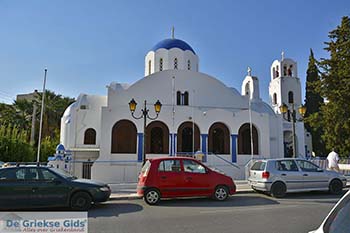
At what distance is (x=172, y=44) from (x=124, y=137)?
11789 millimetres

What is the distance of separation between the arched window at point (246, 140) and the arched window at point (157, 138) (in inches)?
236

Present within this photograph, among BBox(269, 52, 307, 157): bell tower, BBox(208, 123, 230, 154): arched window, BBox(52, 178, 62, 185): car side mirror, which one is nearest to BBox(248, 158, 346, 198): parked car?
BBox(52, 178, 62, 185): car side mirror

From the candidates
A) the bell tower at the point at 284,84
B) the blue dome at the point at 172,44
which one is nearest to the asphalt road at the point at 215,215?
the blue dome at the point at 172,44

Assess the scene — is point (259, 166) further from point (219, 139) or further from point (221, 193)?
point (219, 139)

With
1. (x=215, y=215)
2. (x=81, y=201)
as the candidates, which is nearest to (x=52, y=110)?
(x=81, y=201)

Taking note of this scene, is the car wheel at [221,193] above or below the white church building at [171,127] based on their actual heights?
below

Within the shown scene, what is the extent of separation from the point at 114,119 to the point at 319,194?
14411mm

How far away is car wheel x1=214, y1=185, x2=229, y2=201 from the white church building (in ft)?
31.9

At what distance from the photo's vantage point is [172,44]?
1151 inches

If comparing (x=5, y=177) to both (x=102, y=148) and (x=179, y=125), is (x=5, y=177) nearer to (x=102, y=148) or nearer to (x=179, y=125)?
(x=102, y=148)

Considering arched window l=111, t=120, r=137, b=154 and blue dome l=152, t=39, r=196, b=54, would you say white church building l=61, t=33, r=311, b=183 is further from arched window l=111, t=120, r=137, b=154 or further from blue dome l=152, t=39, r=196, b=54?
blue dome l=152, t=39, r=196, b=54

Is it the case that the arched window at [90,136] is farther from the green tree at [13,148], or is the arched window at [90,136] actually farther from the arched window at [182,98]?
the arched window at [182,98]

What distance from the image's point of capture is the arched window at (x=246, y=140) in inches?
925

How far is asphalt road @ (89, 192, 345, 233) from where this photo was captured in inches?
273
